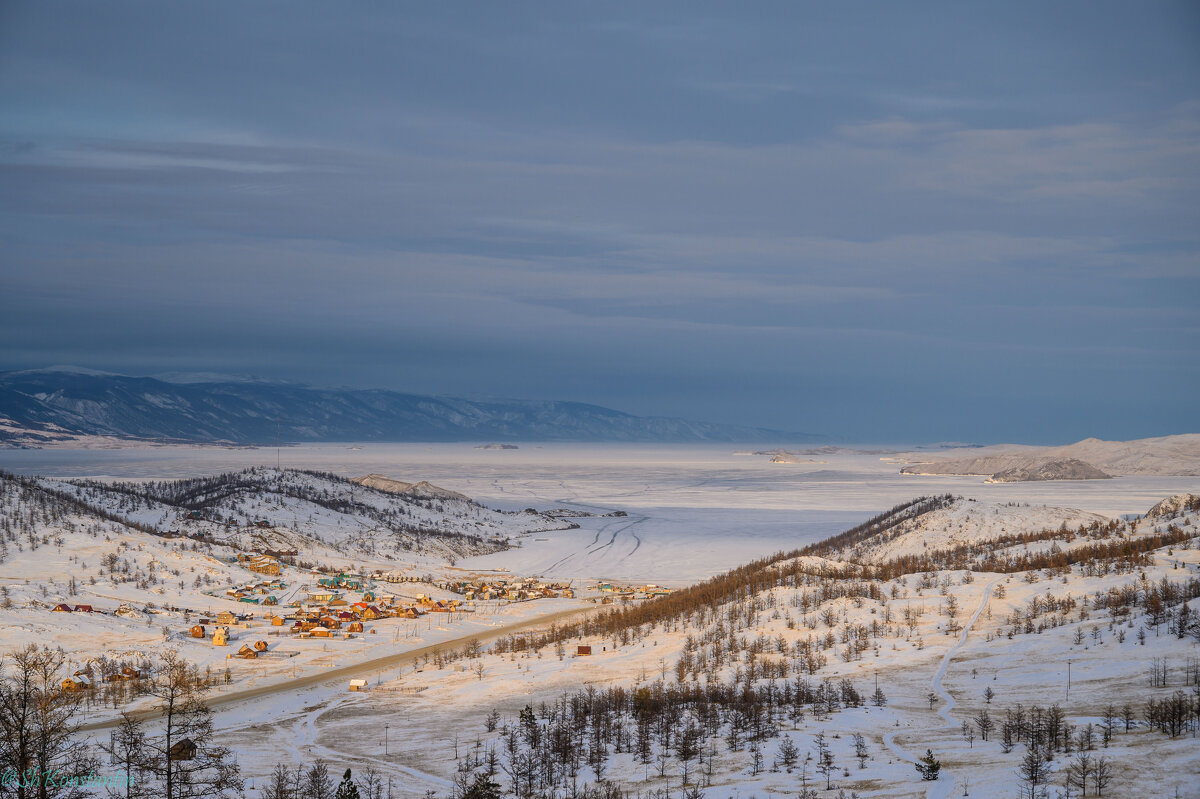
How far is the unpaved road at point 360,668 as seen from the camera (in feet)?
131

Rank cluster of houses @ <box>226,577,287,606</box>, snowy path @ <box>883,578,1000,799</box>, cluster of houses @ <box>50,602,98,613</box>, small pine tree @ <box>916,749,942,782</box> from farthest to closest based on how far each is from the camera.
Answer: cluster of houses @ <box>226,577,287,606</box>, cluster of houses @ <box>50,602,98,613</box>, small pine tree @ <box>916,749,942,782</box>, snowy path @ <box>883,578,1000,799</box>

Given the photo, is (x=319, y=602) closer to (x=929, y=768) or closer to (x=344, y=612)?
(x=344, y=612)

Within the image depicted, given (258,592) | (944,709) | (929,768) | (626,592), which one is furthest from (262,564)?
(929,768)

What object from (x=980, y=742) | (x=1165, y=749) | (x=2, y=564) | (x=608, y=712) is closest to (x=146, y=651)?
(x=2, y=564)

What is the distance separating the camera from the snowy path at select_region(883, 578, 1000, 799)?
71.3ft

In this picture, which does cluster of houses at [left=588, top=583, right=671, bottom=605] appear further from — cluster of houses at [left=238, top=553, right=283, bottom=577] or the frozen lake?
cluster of houses at [left=238, top=553, right=283, bottom=577]

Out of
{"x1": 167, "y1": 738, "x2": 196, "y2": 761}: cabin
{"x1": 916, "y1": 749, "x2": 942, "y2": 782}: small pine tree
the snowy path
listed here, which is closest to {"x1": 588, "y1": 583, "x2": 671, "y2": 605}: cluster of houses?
the snowy path

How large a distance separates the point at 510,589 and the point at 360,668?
91.1 ft

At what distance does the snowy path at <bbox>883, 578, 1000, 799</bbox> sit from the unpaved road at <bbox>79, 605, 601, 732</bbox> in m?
25.3

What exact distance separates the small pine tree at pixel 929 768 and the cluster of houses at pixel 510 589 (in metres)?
50.6

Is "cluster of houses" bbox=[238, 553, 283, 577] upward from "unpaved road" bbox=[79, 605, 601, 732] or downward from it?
upward

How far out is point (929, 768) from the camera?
881 inches

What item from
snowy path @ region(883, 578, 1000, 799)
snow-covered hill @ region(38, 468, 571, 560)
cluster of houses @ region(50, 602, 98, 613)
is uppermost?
snow-covered hill @ region(38, 468, 571, 560)

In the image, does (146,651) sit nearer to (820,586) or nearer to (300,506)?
(820,586)
